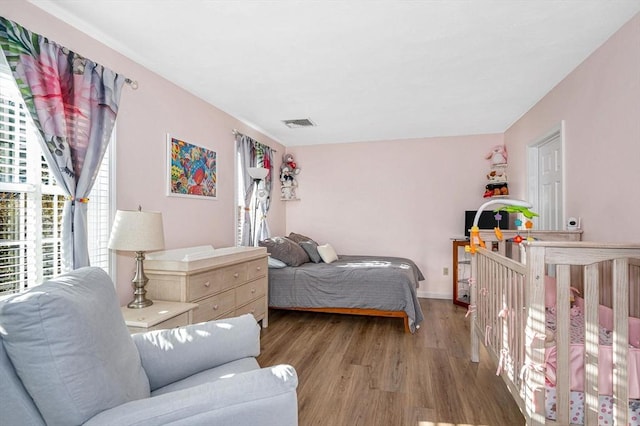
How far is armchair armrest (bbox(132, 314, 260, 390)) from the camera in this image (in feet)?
4.58

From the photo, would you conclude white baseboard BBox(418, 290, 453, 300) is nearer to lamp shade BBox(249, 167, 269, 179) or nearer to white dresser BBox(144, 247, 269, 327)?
white dresser BBox(144, 247, 269, 327)

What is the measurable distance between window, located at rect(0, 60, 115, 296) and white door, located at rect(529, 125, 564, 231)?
12.4 feet

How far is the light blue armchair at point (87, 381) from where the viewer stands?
89 cm

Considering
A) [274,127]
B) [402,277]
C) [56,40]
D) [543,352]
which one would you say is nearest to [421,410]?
[543,352]

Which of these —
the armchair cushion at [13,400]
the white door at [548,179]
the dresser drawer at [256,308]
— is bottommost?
the dresser drawer at [256,308]

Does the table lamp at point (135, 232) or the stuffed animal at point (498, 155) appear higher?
the stuffed animal at point (498, 155)

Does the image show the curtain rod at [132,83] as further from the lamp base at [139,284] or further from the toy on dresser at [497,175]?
the toy on dresser at [497,175]

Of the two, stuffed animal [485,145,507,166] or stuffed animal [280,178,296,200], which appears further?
stuffed animal [280,178,296,200]

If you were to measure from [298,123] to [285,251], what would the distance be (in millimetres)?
1604

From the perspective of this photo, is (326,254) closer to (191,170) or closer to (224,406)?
(191,170)

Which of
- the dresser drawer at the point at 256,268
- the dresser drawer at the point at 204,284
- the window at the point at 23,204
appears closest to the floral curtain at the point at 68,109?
Result: the window at the point at 23,204

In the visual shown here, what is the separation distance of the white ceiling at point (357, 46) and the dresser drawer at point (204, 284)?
158cm

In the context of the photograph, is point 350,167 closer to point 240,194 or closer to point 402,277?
point 240,194

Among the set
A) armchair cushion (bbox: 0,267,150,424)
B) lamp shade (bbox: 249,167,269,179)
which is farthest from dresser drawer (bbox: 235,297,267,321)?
armchair cushion (bbox: 0,267,150,424)
